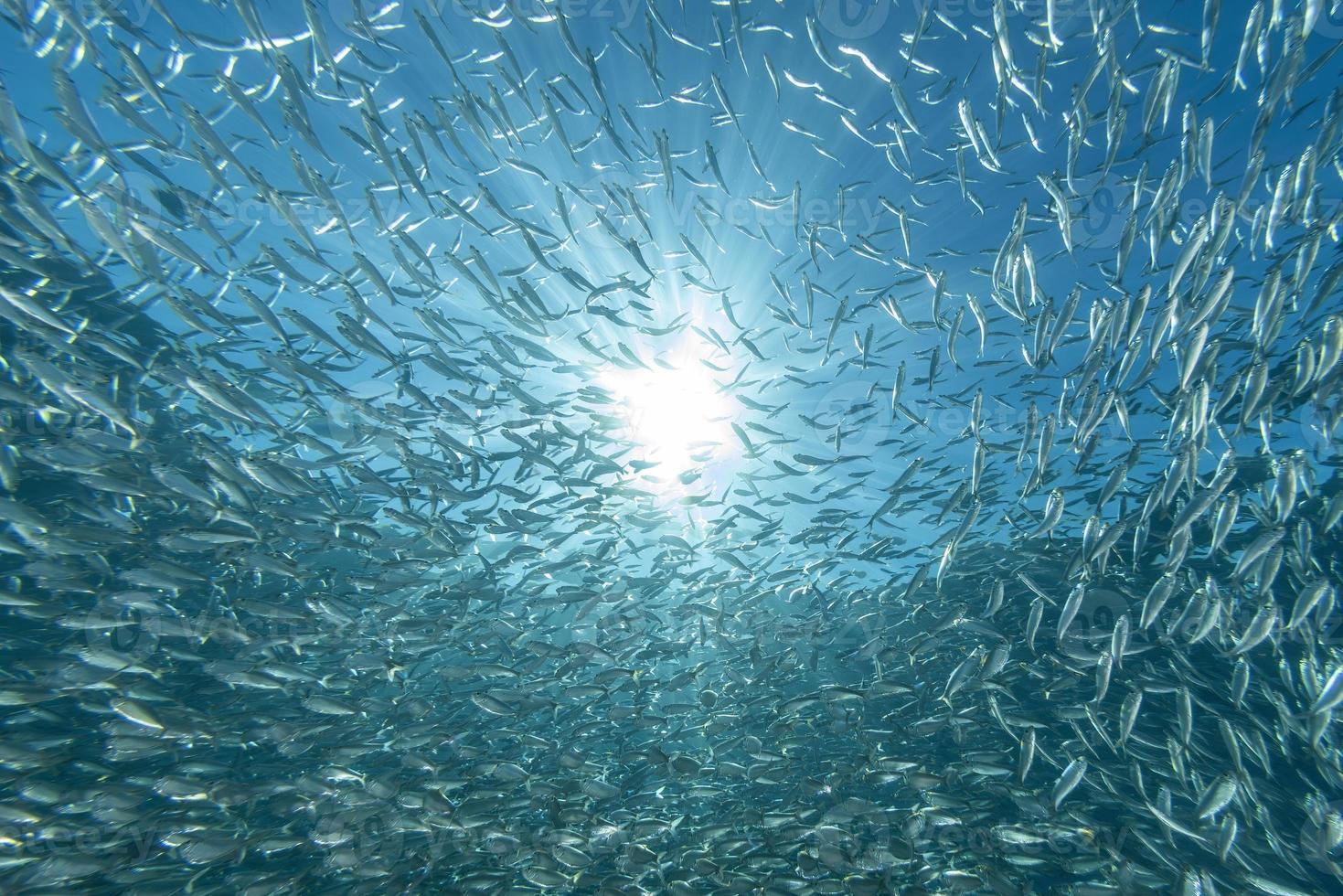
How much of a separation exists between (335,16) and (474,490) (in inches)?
263

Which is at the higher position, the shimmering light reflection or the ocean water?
the shimmering light reflection

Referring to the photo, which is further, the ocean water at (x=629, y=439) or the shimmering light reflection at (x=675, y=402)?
the shimmering light reflection at (x=675, y=402)

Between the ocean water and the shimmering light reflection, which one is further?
the shimmering light reflection

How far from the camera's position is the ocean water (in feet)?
17.5

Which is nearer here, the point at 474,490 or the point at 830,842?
the point at 830,842

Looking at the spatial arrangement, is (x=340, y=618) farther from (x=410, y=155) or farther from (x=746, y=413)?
(x=746, y=413)

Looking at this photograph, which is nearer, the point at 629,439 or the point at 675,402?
the point at 629,439

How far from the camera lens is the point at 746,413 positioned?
16.8 metres

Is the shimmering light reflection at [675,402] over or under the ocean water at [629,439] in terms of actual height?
over

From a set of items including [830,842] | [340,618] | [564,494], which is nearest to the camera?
[830,842]

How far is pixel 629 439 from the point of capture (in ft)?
34.6

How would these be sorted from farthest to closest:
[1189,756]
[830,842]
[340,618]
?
[1189,756]
[340,618]
[830,842]

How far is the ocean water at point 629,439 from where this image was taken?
5340mm

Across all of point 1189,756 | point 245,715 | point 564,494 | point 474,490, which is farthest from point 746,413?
point 245,715
